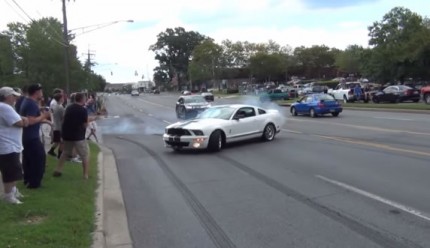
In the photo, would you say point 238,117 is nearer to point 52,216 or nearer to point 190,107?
point 52,216

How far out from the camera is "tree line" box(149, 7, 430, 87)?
6275 centimetres

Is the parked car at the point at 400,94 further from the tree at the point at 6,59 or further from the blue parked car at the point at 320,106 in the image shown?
the tree at the point at 6,59

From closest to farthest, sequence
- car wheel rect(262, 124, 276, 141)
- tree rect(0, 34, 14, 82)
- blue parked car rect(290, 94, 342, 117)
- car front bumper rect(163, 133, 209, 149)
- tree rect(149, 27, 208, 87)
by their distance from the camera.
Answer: car front bumper rect(163, 133, 209, 149), car wheel rect(262, 124, 276, 141), blue parked car rect(290, 94, 342, 117), tree rect(0, 34, 14, 82), tree rect(149, 27, 208, 87)

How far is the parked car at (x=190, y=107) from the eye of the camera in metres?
33.1

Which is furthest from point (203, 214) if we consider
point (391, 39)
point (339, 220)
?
point (391, 39)

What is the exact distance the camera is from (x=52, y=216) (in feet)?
22.8

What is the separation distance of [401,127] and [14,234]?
17032 millimetres

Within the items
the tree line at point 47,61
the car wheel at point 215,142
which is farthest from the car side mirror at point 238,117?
the tree line at point 47,61

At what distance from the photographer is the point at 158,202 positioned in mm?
8578

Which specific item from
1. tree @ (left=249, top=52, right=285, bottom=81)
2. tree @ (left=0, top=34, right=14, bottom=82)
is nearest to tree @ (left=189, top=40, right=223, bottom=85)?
tree @ (left=249, top=52, right=285, bottom=81)

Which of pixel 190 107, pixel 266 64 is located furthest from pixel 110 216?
pixel 266 64

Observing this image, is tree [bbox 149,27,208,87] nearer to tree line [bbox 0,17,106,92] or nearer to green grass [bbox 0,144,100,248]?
tree line [bbox 0,17,106,92]

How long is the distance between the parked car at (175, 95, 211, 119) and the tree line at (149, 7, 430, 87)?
3417 centimetres

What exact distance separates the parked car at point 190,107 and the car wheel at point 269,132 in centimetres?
1527
